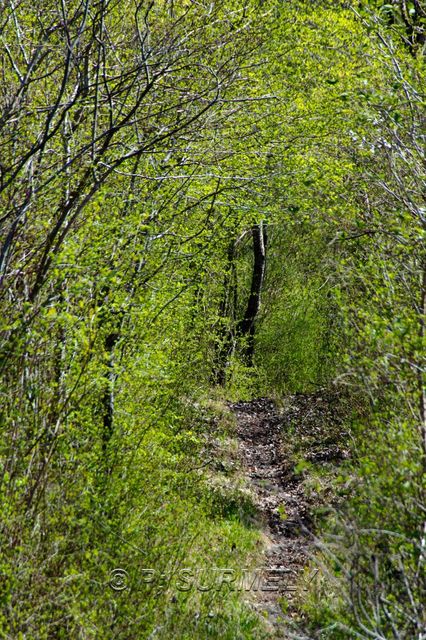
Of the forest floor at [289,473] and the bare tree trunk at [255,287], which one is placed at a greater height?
the bare tree trunk at [255,287]

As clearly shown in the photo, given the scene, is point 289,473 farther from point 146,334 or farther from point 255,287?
point 255,287

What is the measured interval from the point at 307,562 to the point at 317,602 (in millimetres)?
1430

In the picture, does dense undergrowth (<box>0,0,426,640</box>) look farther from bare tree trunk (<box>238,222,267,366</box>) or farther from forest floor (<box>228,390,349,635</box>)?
bare tree trunk (<box>238,222,267,366</box>)

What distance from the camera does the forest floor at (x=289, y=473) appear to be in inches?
311

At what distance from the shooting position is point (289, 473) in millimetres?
12047

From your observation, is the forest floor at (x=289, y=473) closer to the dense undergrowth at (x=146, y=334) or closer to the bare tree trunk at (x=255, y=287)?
the dense undergrowth at (x=146, y=334)

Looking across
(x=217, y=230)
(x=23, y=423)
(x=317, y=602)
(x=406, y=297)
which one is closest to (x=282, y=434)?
(x=217, y=230)

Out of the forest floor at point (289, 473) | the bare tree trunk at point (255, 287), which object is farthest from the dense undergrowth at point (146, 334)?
the bare tree trunk at point (255, 287)

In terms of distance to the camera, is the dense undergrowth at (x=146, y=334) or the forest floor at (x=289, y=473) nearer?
the dense undergrowth at (x=146, y=334)

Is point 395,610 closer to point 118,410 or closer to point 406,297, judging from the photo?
point 406,297

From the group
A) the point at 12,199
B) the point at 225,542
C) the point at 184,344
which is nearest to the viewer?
the point at 12,199

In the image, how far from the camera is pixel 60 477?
5457mm

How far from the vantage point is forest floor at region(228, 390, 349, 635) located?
791 cm

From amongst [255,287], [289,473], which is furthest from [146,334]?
[255,287]
